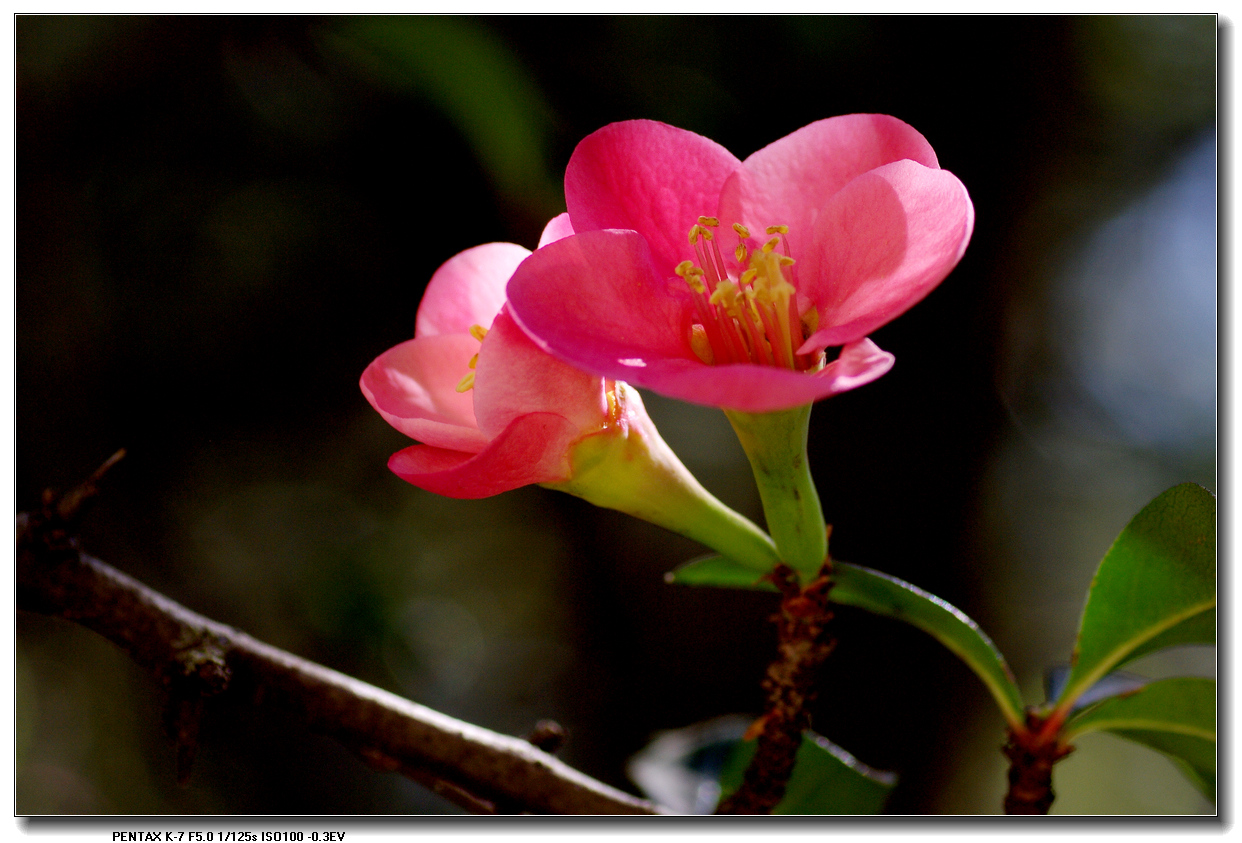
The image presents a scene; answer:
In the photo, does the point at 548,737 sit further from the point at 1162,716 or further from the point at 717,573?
the point at 1162,716

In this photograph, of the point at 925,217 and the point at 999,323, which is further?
the point at 999,323

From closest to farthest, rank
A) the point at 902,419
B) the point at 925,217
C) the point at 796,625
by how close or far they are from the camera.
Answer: the point at 925,217 → the point at 796,625 → the point at 902,419

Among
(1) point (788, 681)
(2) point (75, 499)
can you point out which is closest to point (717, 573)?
(1) point (788, 681)

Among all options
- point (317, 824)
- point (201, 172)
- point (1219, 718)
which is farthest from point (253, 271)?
point (1219, 718)

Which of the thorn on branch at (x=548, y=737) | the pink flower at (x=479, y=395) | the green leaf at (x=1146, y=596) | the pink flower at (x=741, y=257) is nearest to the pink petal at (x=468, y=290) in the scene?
the pink flower at (x=479, y=395)

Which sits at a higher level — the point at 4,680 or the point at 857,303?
the point at 857,303

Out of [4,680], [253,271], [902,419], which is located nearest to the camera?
[4,680]

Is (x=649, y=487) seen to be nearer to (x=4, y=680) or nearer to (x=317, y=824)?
(x=317, y=824)

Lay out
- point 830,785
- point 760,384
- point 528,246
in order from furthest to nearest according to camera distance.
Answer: point 528,246 → point 830,785 → point 760,384
